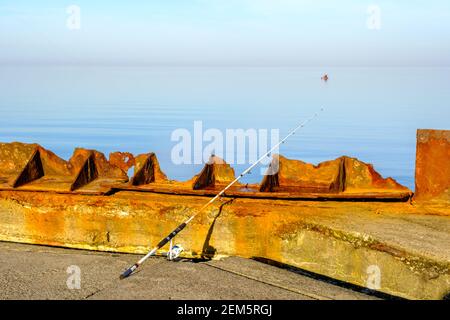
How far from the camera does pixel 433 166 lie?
624 centimetres

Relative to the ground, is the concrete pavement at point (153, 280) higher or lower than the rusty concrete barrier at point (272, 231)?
lower

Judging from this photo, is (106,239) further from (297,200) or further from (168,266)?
(297,200)

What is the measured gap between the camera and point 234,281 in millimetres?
4852

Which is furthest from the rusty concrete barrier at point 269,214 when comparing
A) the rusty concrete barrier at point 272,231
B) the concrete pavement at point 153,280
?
the concrete pavement at point 153,280

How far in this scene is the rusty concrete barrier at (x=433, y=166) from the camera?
6.16m

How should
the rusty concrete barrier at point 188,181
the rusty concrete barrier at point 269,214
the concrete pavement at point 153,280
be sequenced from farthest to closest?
the rusty concrete barrier at point 188,181, the rusty concrete barrier at point 269,214, the concrete pavement at point 153,280

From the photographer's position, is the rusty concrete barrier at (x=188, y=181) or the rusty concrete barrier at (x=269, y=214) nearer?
the rusty concrete barrier at (x=269, y=214)

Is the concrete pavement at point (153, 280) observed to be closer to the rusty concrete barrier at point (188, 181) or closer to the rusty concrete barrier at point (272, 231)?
the rusty concrete barrier at point (272, 231)

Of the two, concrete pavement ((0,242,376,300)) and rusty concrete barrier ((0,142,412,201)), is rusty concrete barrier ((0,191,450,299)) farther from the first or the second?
concrete pavement ((0,242,376,300))

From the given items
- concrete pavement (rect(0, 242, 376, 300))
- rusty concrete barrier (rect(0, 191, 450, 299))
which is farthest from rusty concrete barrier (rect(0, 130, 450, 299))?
concrete pavement (rect(0, 242, 376, 300))

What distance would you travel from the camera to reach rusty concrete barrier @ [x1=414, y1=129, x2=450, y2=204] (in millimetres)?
6160
